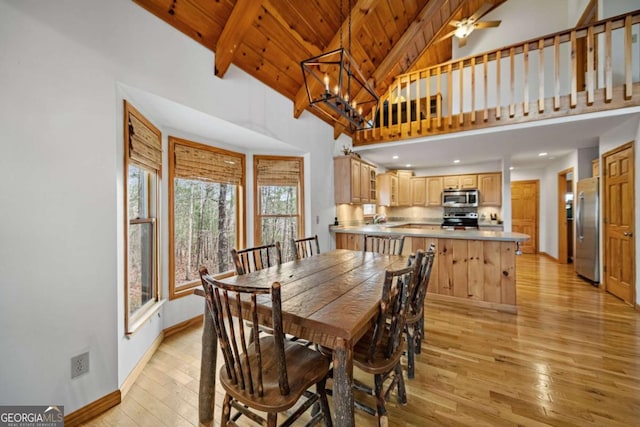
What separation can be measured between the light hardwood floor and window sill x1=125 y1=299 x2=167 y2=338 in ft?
1.29

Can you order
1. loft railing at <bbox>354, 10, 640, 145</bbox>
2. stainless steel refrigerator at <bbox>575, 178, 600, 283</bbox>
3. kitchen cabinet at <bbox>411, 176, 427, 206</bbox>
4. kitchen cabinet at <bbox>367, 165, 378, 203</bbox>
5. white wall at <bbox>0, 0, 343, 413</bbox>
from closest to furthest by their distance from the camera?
white wall at <bbox>0, 0, 343, 413</bbox>, loft railing at <bbox>354, 10, 640, 145</bbox>, stainless steel refrigerator at <bbox>575, 178, 600, 283</bbox>, kitchen cabinet at <bbox>367, 165, 378, 203</bbox>, kitchen cabinet at <bbox>411, 176, 427, 206</bbox>

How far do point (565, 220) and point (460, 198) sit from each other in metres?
2.18

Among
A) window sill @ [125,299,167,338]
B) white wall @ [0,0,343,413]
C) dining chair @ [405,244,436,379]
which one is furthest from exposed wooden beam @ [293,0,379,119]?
window sill @ [125,299,167,338]

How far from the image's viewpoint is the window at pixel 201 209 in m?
2.87

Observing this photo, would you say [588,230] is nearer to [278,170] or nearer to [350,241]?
[350,241]

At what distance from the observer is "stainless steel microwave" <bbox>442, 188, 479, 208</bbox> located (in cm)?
631

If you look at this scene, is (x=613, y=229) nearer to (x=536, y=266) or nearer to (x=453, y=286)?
(x=536, y=266)

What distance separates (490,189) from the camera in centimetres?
632

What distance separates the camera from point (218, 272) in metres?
3.38

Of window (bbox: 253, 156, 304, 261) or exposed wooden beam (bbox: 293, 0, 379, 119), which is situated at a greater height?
exposed wooden beam (bbox: 293, 0, 379, 119)

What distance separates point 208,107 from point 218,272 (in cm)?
203

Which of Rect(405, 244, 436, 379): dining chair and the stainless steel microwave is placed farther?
the stainless steel microwave

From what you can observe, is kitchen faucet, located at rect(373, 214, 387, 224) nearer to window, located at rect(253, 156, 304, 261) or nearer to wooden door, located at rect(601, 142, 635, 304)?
window, located at rect(253, 156, 304, 261)

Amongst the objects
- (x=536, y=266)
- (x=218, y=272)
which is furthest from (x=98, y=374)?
(x=536, y=266)
